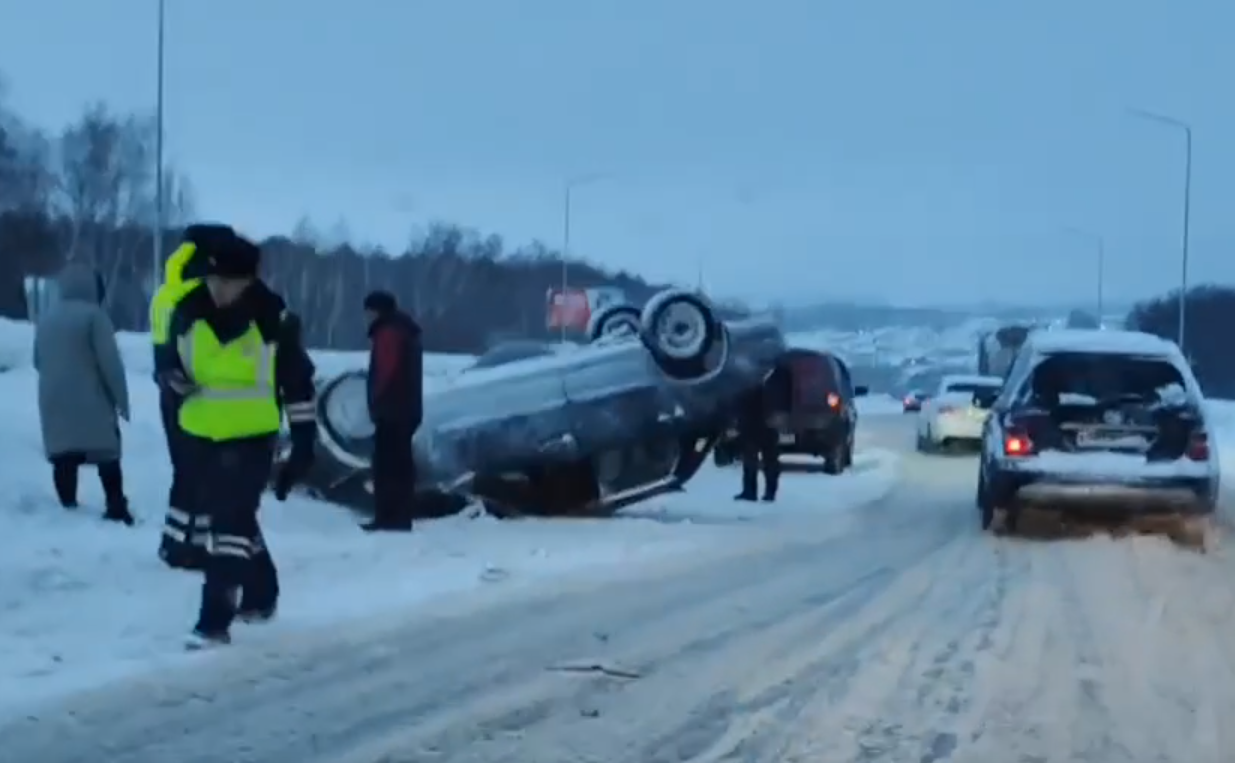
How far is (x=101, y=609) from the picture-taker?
32.3 ft

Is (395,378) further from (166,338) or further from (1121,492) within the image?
(1121,492)

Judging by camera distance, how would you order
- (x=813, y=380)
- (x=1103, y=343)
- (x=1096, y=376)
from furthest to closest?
(x=813, y=380) → (x=1103, y=343) → (x=1096, y=376)

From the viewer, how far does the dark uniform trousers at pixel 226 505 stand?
8.76 m

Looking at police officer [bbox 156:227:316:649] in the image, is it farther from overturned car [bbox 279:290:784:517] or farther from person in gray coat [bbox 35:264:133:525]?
overturned car [bbox 279:290:784:517]

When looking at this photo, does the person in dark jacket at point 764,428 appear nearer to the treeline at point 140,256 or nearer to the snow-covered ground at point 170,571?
the snow-covered ground at point 170,571

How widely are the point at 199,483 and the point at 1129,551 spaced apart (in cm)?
880

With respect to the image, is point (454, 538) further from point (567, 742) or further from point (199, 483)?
point (567, 742)

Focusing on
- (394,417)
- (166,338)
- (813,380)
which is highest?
(166,338)

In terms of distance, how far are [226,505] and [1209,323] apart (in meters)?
78.4

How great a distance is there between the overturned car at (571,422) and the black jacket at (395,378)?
1116 mm

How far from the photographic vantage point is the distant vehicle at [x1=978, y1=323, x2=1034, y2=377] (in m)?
57.2

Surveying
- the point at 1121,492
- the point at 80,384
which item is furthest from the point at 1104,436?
the point at 80,384

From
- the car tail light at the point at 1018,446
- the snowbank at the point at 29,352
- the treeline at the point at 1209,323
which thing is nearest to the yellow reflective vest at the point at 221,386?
the car tail light at the point at 1018,446

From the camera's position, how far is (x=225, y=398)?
8.72m
